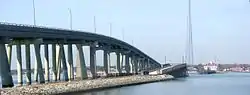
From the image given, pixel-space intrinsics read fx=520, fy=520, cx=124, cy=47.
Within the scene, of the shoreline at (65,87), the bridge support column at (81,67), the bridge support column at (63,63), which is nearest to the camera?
the shoreline at (65,87)

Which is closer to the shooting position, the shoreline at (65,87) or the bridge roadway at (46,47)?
the shoreline at (65,87)

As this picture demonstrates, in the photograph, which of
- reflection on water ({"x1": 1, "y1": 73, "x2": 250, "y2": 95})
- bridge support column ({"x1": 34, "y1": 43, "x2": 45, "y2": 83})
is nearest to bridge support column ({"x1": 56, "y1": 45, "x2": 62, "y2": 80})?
bridge support column ({"x1": 34, "y1": 43, "x2": 45, "y2": 83})

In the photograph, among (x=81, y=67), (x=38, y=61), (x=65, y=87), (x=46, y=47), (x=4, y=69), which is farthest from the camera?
(x=81, y=67)

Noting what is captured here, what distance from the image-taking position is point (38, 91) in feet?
220

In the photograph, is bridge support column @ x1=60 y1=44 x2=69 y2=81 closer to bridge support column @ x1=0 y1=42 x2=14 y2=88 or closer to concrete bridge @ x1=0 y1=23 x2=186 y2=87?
concrete bridge @ x1=0 y1=23 x2=186 y2=87

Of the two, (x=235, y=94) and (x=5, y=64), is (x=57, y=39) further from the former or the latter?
(x=235, y=94)

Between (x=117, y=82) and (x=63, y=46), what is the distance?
44.9 feet

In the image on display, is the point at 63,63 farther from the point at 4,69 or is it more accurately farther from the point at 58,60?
the point at 4,69

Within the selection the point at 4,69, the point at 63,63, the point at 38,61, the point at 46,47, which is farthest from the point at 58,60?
the point at 4,69

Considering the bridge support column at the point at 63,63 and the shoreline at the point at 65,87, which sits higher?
the bridge support column at the point at 63,63

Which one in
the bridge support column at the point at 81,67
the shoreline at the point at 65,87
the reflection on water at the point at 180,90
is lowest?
the reflection on water at the point at 180,90

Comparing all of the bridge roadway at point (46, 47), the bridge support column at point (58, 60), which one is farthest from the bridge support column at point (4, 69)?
the bridge support column at point (58, 60)

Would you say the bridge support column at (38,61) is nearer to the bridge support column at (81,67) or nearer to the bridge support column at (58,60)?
the bridge support column at (58,60)

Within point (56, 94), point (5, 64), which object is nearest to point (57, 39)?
point (5, 64)
